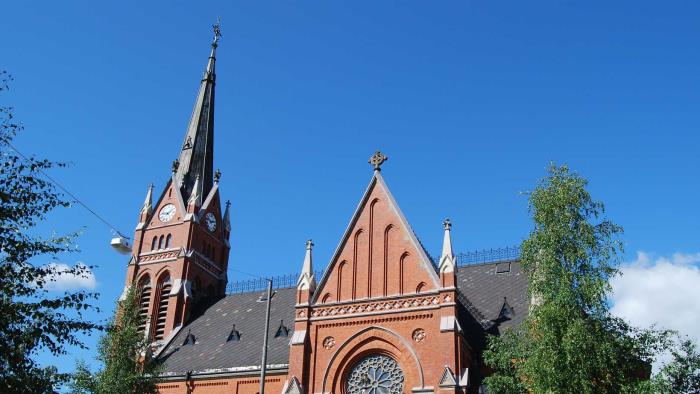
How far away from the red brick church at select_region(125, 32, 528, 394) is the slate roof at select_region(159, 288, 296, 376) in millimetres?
94

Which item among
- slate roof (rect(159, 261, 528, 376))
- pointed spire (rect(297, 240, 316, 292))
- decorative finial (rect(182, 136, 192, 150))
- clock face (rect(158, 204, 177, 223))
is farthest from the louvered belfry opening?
pointed spire (rect(297, 240, 316, 292))

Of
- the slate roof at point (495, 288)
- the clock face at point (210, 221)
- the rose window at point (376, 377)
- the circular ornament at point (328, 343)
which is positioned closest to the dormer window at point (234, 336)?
the circular ornament at point (328, 343)

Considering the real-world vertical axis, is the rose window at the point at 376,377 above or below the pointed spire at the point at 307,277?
below

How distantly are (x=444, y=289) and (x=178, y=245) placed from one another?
25.1 meters

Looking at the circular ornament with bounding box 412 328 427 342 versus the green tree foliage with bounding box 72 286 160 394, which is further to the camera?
the green tree foliage with bounding box 72 286 160 394

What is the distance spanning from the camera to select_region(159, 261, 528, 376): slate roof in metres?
38.2

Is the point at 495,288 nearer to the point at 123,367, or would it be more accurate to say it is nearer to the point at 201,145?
the point at 123,367

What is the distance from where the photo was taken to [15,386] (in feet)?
57.0

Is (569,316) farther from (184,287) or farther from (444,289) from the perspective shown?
(184,287)

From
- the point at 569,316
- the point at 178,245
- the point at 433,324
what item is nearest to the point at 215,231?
the point at 178,245

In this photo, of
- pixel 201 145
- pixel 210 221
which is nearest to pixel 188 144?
pixel 201 145

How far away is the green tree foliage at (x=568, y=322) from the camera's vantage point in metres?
25.1

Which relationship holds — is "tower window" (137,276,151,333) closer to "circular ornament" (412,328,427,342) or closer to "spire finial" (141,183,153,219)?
"spire finial" (141,183,153,219)

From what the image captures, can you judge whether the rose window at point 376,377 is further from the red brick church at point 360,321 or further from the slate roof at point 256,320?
the slate roof at point 256,320
